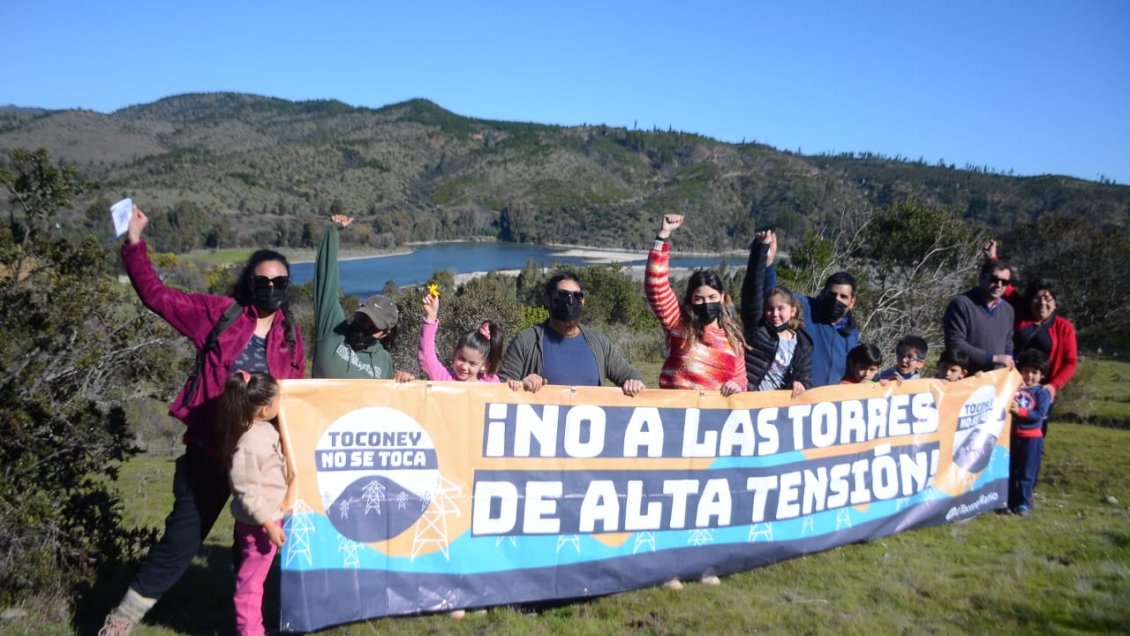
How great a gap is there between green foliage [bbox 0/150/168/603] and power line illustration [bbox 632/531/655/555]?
11.1 ft

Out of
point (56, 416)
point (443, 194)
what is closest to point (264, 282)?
point (56, 416)

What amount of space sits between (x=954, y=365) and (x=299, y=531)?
5.36 m

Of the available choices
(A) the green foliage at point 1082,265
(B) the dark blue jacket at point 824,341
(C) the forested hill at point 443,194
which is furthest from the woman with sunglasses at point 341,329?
(C) the forested hill at point 443,194

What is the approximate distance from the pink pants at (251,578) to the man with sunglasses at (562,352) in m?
1.67

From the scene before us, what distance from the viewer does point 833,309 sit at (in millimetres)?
5484

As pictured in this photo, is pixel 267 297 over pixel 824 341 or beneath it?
over

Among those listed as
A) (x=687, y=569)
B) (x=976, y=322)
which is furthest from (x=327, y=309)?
(x=976, y=322)

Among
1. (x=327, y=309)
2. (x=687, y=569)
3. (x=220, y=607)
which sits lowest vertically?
(x=220, y=607)

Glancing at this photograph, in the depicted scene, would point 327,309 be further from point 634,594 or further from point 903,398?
point 903,398

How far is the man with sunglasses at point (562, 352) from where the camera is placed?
15.3 ft

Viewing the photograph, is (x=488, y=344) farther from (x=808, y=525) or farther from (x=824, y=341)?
(x=808, y=525)

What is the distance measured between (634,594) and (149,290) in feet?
11.0

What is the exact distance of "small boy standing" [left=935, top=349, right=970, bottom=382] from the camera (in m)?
6.17

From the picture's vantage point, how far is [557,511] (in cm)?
449
